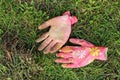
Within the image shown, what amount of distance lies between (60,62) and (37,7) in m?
0.59

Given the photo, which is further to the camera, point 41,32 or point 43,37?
point 41,32

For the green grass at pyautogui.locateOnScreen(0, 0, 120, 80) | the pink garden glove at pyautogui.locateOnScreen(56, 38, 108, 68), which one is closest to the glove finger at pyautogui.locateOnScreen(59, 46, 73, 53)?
the pink garden glove at pyautogui.locateOnScreen(56, 38, 108, 68)

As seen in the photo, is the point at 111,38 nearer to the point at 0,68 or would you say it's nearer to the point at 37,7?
the point at 37,7

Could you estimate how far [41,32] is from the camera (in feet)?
14.8

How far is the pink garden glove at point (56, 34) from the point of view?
4.39m

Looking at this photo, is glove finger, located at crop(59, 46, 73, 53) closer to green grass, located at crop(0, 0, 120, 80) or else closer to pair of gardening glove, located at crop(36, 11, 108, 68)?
pair of gardening glove, located at crop(36, 11, 108, 68)

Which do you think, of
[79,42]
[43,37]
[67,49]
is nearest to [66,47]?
[67,49]

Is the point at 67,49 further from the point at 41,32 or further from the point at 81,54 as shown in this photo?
the point at 41,32

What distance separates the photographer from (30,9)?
4.50 m

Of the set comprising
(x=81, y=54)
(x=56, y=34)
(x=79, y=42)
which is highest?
(x=56, y=34)

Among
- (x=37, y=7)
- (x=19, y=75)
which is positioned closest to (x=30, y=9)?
(x=37, y=7)

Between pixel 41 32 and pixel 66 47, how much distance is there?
297mm

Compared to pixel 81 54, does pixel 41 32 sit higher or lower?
higher

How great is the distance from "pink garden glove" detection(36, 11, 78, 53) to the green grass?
10cm
